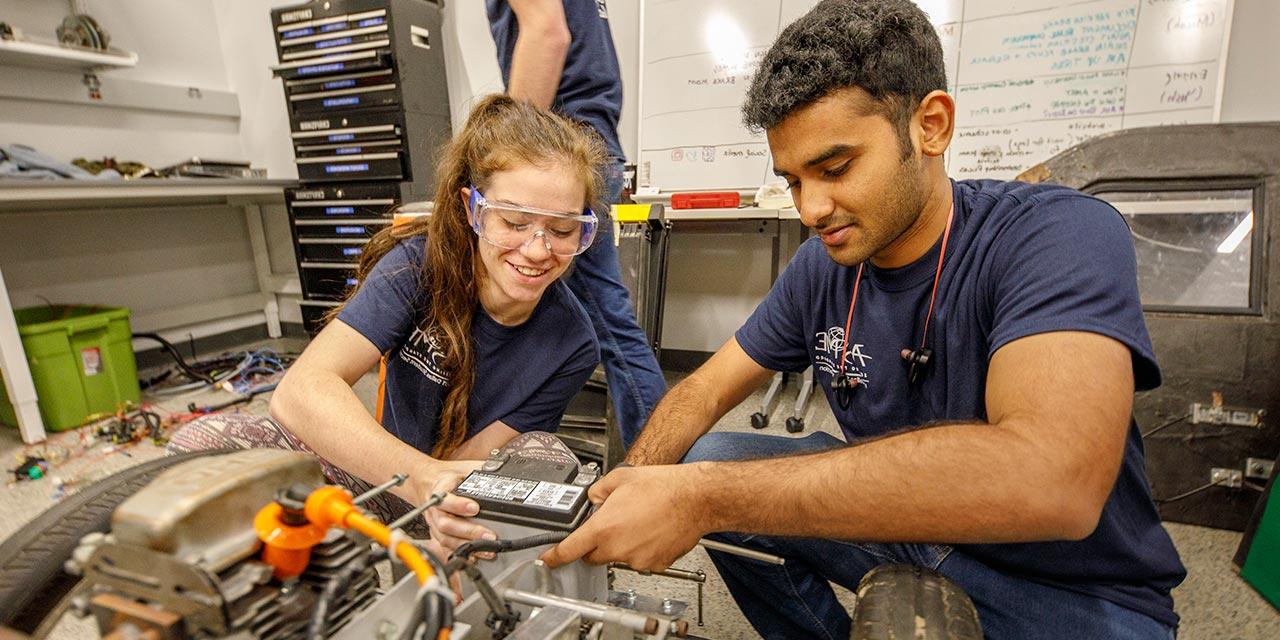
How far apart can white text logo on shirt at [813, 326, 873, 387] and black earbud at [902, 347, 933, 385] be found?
7cm

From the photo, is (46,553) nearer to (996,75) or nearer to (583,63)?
(583,63)

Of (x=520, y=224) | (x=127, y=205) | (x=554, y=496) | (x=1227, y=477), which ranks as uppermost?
(x=127, y=205)

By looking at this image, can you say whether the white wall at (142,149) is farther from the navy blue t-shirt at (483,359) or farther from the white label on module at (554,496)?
the white label on module at (554,496)

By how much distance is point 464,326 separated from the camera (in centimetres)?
110

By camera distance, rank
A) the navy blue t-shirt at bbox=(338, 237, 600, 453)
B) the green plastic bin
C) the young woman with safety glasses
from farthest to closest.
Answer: the green plastic bin → the navy blue t-shirt at bbox=(338, 237, 600, 453) → the young woman with safety glasses

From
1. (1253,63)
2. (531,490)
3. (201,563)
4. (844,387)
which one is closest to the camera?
(201,563)

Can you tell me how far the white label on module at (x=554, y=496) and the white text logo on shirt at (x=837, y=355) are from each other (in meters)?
0.53

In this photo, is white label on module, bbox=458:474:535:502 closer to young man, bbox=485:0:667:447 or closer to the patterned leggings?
the patterned leggings

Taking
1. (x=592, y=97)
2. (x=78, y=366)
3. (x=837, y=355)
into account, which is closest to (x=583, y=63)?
(x=592, y=97)

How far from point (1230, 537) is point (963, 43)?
1830 mm

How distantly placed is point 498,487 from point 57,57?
335 cm

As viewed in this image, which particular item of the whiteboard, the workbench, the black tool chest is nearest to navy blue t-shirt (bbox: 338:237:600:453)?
the whiteboard

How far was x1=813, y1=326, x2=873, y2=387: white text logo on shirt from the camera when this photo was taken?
949 mm

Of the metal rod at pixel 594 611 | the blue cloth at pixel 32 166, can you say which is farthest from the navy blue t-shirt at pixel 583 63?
the blue cloth at pixel 32 166
